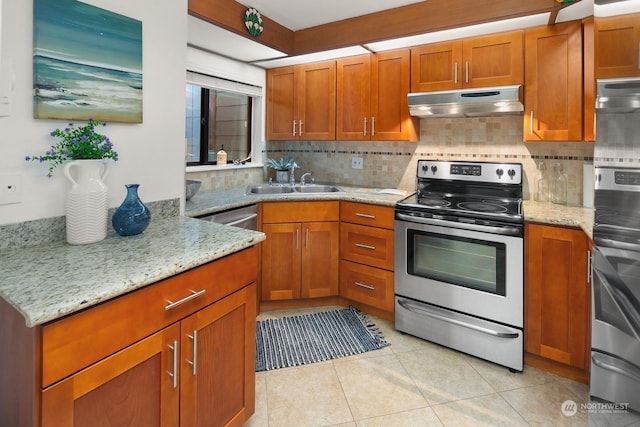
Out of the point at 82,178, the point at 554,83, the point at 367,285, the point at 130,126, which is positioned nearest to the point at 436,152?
the point at 554,83

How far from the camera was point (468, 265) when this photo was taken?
2332mm

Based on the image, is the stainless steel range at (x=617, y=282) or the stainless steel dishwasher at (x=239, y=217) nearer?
the stainless steel range at (x=617, y=282)

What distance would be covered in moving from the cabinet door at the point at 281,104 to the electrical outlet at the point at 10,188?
2.42m

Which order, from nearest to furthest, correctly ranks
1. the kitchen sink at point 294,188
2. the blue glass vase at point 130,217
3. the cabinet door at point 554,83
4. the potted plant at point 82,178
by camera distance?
the potted plant at point 82,178 < the blue glass vase at point 130,217 < the cabinet door at point 554,83 < the kitchen sink at point 294,188

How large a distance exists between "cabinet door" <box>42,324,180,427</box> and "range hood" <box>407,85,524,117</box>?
2.30 meters

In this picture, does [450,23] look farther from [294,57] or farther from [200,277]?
[200,277]

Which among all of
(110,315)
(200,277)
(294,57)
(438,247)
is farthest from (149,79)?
(438,247)

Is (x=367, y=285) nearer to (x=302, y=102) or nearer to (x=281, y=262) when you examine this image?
(x=281, y=262)

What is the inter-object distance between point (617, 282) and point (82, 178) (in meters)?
1.65

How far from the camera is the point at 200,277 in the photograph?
1.30m

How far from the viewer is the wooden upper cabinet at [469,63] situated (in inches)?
97.7

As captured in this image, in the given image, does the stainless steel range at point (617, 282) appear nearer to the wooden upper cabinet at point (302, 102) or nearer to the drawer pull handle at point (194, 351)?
the drawer pull handle at point (194, 351)

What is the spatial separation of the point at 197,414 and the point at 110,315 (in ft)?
1.81

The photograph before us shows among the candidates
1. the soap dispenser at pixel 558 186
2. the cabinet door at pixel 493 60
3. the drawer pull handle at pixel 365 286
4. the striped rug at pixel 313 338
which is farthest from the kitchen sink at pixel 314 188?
the soap dispenser at pixel 558 186
